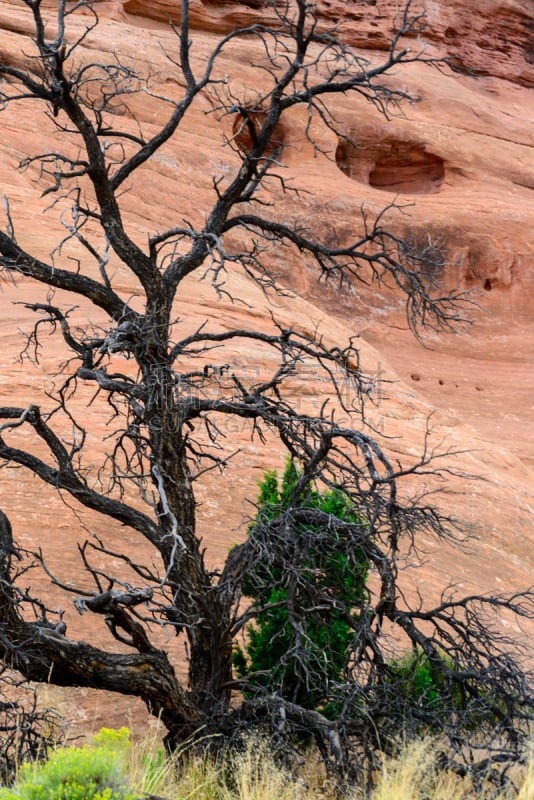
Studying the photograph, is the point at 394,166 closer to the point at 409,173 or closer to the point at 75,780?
the point at 409,173

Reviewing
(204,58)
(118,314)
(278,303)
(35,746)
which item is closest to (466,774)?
(35,746)

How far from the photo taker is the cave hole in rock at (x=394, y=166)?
84.0 feet

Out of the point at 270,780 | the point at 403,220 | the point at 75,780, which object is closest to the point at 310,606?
the point at 270,780

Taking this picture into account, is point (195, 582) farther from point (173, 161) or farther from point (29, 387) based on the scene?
point (173, 161)

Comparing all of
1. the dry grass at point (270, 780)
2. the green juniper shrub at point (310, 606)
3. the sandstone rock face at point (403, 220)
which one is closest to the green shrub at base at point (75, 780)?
the dry grass at point (270, 780)

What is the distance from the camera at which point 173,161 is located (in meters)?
20.8

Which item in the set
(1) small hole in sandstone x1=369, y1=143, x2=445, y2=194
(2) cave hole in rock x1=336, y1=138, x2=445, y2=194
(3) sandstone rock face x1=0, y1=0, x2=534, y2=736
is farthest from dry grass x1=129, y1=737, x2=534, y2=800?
(1) small hole in sandstone x1=369, y1=143, x2=445, y2=194

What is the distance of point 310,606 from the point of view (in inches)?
284

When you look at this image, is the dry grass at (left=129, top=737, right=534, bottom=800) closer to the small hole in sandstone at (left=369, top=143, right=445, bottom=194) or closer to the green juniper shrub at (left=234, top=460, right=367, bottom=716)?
the green juniper shrub at (left=234, top=460, right=367, bottom=716)

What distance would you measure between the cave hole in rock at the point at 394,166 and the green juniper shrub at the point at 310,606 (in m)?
18.9

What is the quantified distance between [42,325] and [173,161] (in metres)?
8.47

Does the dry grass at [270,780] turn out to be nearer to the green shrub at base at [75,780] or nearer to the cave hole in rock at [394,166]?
the green shrub at base at [75,780]

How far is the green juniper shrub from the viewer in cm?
675

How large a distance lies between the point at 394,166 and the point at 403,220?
3496 millimetres
